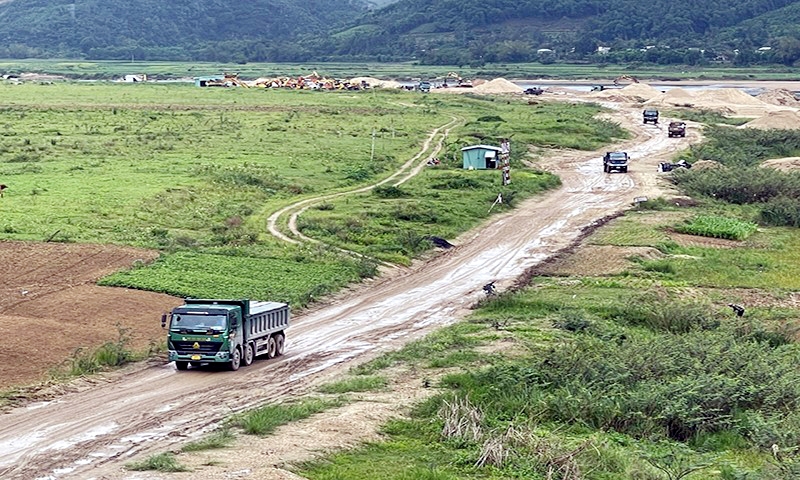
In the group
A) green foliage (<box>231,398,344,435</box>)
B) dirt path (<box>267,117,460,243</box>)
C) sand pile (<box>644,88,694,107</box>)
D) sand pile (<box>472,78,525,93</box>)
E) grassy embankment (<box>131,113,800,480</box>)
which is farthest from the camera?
sand pile (<box>472,78,525,93</box>)

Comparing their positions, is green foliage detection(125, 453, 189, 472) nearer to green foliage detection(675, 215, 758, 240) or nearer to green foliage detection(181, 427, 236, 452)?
green foliage detection(181, 427, 236, 452)

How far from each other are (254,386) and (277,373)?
182cm

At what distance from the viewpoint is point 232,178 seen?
7362cm

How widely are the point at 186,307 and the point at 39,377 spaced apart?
4486 mm

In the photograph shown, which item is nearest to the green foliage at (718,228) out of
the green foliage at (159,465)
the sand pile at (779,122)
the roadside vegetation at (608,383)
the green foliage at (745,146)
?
the roadside vegetation at (608,383)

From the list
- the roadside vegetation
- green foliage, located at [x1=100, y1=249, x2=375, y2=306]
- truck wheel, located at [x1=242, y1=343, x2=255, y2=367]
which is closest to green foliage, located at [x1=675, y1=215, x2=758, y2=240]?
the roadside vegetation

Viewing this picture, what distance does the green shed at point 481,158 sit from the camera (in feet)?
292

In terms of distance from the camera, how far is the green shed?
8888 centimetres

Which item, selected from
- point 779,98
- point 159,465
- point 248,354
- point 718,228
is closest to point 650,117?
point 779,98

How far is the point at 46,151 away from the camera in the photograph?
274 ft

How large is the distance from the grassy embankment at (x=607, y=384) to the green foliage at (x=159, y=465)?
8.04ft

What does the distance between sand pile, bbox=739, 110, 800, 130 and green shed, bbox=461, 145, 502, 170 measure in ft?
167

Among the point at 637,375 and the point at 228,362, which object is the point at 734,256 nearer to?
the point at 637,375

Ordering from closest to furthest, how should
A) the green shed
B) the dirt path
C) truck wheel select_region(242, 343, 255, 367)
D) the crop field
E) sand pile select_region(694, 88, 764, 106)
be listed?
truck wheel select_region(242, 343, 255, 367) < the crop field < the dirt path < the green shed < sand pile select_region(694, 88, 764, 106)
